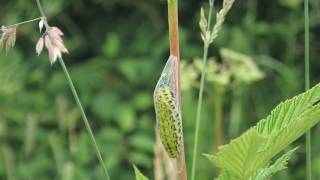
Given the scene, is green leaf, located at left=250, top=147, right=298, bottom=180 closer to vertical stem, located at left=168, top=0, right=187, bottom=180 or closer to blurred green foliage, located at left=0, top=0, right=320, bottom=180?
vertical stem, located at left=168, top=0, right=187, bottom=180

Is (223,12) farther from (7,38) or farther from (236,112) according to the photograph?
(236,112)

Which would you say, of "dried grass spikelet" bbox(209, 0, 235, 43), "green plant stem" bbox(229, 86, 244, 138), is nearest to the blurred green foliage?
"green plant stem" bbox(229, 86, 244, 138)

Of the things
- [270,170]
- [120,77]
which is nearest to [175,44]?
[270,170]

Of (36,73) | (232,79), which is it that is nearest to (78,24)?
(36,73)

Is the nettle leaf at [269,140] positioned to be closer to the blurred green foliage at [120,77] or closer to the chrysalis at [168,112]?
the chrysalis at [168,112]

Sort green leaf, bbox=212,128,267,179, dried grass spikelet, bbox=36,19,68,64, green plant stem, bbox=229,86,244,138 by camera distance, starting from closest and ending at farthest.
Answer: green leaf, bbox=212,128,267,179
dried grass spikelet, bbox=36,19,68,64
green plant stem, bbox=229,86,244,138

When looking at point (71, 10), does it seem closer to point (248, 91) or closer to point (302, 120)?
point (248, 91)
